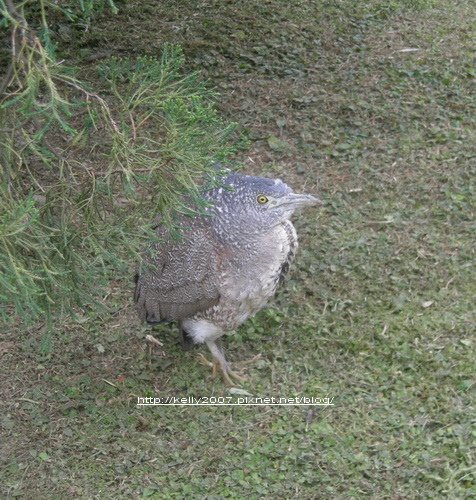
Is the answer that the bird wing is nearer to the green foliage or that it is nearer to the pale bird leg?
the pale bird leg

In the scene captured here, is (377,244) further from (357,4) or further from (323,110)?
(357,4)

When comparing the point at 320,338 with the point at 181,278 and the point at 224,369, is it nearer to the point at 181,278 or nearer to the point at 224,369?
the point at 224,369

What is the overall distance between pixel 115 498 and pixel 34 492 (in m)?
0.45

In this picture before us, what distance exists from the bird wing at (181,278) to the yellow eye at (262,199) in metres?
0.34

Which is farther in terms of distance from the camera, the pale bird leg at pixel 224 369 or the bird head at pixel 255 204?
the pale bird leg at pixel 224 369

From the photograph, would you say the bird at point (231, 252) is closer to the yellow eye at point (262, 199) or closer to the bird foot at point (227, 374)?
the yellow eye at point (262, 199)

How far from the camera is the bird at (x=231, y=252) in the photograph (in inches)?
199

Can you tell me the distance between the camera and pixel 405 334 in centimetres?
565

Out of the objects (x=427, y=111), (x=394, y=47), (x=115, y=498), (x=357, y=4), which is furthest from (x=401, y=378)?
(x=357, y=4)

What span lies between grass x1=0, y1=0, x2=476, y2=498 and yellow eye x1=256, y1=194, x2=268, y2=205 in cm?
106

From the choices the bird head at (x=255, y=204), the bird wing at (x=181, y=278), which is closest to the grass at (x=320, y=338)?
the bird wing at (x=181, y=278)

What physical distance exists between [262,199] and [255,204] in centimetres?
5

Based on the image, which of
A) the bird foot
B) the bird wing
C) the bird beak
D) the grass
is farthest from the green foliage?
the bird foot

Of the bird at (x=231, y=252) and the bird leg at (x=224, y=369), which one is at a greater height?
the bird at (x=231, y=252)
